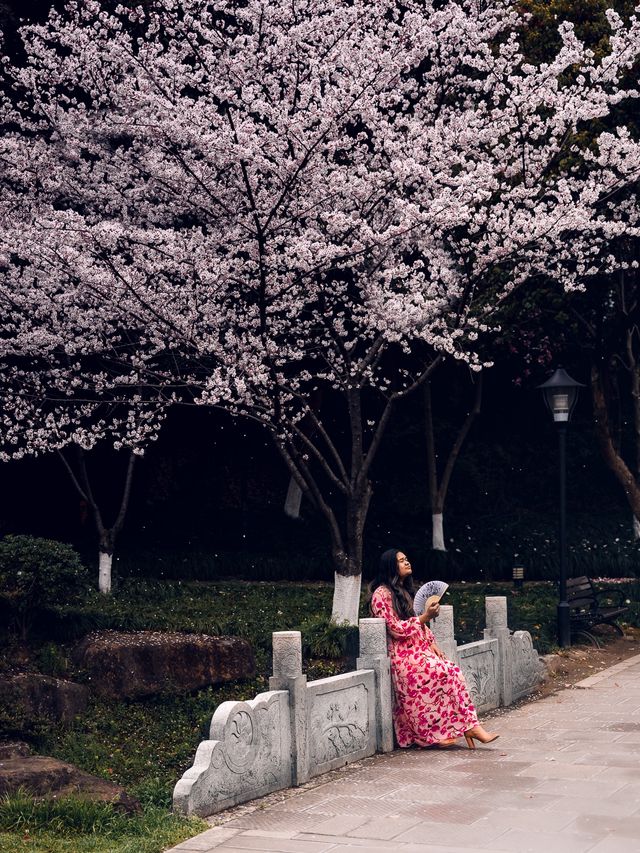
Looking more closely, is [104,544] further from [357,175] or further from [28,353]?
[357,175]

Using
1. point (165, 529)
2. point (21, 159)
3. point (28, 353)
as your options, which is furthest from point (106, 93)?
point (165, 529)

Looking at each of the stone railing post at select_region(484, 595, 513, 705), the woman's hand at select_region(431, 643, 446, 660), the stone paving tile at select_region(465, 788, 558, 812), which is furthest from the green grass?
the stone railing post at select_region(484, 595, 513, 705)

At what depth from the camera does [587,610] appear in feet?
57.4

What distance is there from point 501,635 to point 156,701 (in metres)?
3.68

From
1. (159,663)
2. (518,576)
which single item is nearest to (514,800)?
(159,663)

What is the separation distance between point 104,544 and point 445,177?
856 cm

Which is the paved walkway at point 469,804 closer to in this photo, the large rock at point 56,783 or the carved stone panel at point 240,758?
the carved stone panel at point 240,758

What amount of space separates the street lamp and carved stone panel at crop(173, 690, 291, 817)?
27.1ft

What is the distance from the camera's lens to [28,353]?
18062 mm

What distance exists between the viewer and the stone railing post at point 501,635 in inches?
474

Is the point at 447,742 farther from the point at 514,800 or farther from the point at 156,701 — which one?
the point at 156,701

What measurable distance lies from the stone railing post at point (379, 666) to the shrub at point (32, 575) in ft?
16.7

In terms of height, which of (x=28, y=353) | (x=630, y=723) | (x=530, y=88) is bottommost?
(x=630, y=723)

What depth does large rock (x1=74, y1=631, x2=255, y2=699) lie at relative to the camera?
1244cm
